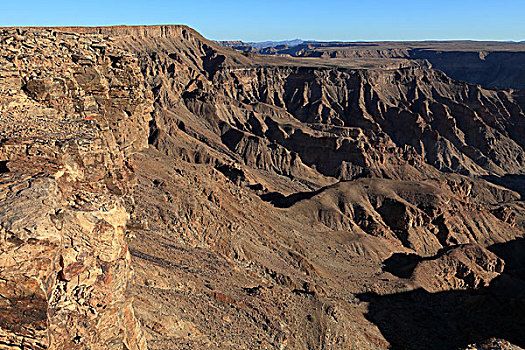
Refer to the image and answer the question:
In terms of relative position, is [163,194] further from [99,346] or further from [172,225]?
[99,346]

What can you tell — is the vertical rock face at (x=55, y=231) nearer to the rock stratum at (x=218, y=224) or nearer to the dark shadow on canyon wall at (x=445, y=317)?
the rock stratum at (x=218, y=224)

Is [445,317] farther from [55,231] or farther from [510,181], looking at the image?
[510,181]

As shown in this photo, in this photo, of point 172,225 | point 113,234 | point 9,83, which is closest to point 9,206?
point 113,234

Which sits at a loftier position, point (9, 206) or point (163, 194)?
point (9, 206)

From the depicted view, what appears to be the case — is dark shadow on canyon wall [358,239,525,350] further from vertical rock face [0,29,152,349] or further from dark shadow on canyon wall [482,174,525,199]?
dark shadow on canyon wall [482,174,525,199]

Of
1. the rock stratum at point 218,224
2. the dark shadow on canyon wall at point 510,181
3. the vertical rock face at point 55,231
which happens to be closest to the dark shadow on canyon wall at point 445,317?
the rock stratum at point 218,224

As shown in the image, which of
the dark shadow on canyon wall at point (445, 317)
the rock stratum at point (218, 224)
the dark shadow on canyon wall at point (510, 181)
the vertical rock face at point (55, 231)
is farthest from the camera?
the dark shadow on canyon wall at point (510, 181)

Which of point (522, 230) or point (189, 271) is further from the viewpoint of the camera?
point (522, 230)
